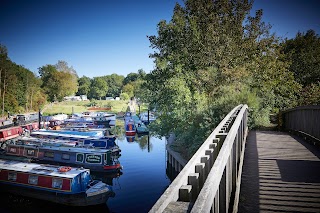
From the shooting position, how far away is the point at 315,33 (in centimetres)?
4000

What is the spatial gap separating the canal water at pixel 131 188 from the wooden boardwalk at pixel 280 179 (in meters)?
10.9

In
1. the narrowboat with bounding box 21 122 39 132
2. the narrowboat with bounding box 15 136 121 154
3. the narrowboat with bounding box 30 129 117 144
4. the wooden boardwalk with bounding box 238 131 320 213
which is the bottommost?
the narrowboat with bounding box 15 136 121 154

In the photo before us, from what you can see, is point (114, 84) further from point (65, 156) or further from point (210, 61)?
point (210, 61)

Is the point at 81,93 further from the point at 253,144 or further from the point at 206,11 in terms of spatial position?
the point at 253,144

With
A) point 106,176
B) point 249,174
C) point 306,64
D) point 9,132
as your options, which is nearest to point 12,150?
point 9,132

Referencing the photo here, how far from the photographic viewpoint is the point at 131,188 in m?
19.8

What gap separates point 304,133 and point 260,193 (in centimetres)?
691

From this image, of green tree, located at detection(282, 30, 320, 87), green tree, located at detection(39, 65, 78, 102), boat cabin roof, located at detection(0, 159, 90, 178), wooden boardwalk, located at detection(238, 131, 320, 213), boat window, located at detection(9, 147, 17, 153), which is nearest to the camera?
wooden boardwalk, located at detection(238, 131, 320, 213)

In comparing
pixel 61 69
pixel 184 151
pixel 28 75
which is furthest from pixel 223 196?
pixel 61 69

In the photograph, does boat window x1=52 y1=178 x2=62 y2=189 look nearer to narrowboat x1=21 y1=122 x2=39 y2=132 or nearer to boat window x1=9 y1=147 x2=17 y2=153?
boat window x1=9 y1=147 x2=17 y2=153

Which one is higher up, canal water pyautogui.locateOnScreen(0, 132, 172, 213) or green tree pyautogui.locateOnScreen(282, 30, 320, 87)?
green tree pyautogui.locateOnScreen(282, 30, 320, 87)

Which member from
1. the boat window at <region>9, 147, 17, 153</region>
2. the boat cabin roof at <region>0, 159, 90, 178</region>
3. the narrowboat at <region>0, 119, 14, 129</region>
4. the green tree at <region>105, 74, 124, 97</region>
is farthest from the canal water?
the green tree at <region>105, 74, 124, 97</region>

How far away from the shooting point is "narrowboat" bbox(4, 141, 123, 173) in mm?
21969

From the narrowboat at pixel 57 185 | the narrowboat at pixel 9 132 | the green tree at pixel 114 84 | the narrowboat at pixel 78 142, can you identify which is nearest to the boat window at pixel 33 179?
the narrowboat at pixel 57 185
